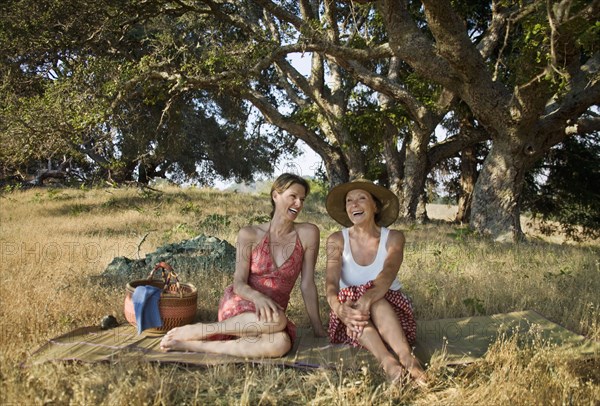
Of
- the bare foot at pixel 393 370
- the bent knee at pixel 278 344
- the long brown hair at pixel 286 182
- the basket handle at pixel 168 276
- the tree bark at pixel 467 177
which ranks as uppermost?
the tree bark at pixel 467 177

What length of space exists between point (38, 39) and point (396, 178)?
31.9 feet

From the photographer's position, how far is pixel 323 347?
12.6ft

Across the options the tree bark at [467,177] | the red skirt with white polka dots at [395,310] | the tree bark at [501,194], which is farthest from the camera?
the tree bark at [467,177]

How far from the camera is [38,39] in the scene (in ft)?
29.9

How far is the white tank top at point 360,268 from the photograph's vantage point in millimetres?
3926

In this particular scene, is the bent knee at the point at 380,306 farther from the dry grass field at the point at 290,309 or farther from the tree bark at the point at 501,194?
the tree bark at the point at 501,194

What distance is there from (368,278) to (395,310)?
0.33 meters

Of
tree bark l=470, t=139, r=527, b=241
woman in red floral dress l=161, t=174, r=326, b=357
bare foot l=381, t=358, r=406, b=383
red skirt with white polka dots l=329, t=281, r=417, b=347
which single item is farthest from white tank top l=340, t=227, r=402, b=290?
tree bark l=470, t=139, r=527, b=241

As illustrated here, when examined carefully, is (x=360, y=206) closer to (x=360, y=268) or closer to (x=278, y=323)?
(x=360, y=268)

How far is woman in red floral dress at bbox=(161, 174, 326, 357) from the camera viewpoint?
3.69m

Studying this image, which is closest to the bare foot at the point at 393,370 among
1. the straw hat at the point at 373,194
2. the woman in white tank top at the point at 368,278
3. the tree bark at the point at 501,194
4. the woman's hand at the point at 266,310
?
the woman in white tank top at the point at 368,278

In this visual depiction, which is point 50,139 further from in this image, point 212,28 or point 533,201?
point 533,201

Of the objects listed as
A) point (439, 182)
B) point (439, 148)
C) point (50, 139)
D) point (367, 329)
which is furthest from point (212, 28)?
point (367, 329)

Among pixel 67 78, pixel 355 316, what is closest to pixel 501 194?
pixel 355 316
